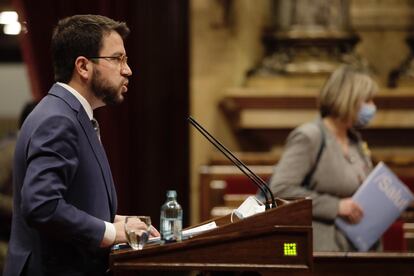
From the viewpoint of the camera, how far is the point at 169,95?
620 centimetres

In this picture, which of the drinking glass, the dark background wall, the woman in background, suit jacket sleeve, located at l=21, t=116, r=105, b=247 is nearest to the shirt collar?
suit jacket sleeve, located at l=21, t=116, r=105, b=247

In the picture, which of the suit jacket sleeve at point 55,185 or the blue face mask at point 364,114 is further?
the blue face mask at point 364,114

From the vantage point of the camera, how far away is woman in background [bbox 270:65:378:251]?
4.26 metres

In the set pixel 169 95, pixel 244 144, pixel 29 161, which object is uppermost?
pixel 29 161

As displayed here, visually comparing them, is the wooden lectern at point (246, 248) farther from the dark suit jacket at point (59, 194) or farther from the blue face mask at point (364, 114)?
the blue face mask at point (364, 114)

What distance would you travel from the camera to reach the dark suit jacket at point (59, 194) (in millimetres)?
2740

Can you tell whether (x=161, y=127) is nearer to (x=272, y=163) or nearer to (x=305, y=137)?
(x=272, y=163)

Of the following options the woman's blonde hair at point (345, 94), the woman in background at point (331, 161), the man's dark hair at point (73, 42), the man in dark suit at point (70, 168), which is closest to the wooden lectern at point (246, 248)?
the man in dark suit at point (70, 168)

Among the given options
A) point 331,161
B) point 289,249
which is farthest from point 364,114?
point 289,249

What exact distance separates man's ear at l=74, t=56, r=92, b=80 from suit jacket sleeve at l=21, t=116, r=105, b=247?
0.18 metres

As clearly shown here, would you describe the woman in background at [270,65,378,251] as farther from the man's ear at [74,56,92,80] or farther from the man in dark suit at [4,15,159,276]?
the man's ear at [74,56,92,80]

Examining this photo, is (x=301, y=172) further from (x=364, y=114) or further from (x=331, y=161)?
(x=364, y=114)

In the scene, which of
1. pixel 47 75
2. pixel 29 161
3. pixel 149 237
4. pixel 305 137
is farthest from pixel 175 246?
pixel 47 75

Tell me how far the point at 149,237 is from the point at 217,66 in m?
3.70
